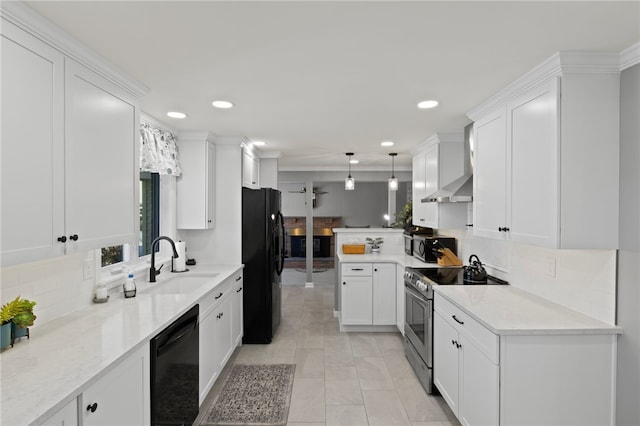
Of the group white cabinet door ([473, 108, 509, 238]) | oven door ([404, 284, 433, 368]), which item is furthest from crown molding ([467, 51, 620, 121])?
oven door ([404, 284, 433, 368])

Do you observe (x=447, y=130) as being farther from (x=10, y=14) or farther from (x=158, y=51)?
(x=10, y=14)

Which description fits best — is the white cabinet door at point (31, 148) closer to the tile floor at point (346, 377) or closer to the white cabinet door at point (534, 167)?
the tile floor at point (346, 377)

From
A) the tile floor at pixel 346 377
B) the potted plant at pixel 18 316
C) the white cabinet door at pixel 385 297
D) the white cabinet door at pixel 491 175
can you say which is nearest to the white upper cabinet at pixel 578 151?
the white cabinet door at pixel 491 175

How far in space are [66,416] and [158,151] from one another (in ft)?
7.98

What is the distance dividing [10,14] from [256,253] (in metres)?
3.01

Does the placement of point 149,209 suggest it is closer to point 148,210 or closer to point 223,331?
point 148,210

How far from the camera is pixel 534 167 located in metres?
2.09

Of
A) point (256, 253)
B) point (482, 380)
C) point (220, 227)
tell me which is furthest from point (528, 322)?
point (220, 227)

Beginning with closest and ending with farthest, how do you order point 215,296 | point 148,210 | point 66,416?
point 66,416
point 215,296
point 148,210

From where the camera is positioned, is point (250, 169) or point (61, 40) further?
point (250, 169)

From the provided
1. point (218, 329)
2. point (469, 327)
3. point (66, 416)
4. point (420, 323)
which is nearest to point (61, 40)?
point (66, 416)

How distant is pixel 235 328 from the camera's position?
3.74 metres

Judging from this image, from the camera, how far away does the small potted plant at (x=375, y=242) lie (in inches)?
205

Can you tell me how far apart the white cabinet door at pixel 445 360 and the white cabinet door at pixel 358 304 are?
160 centimetres
